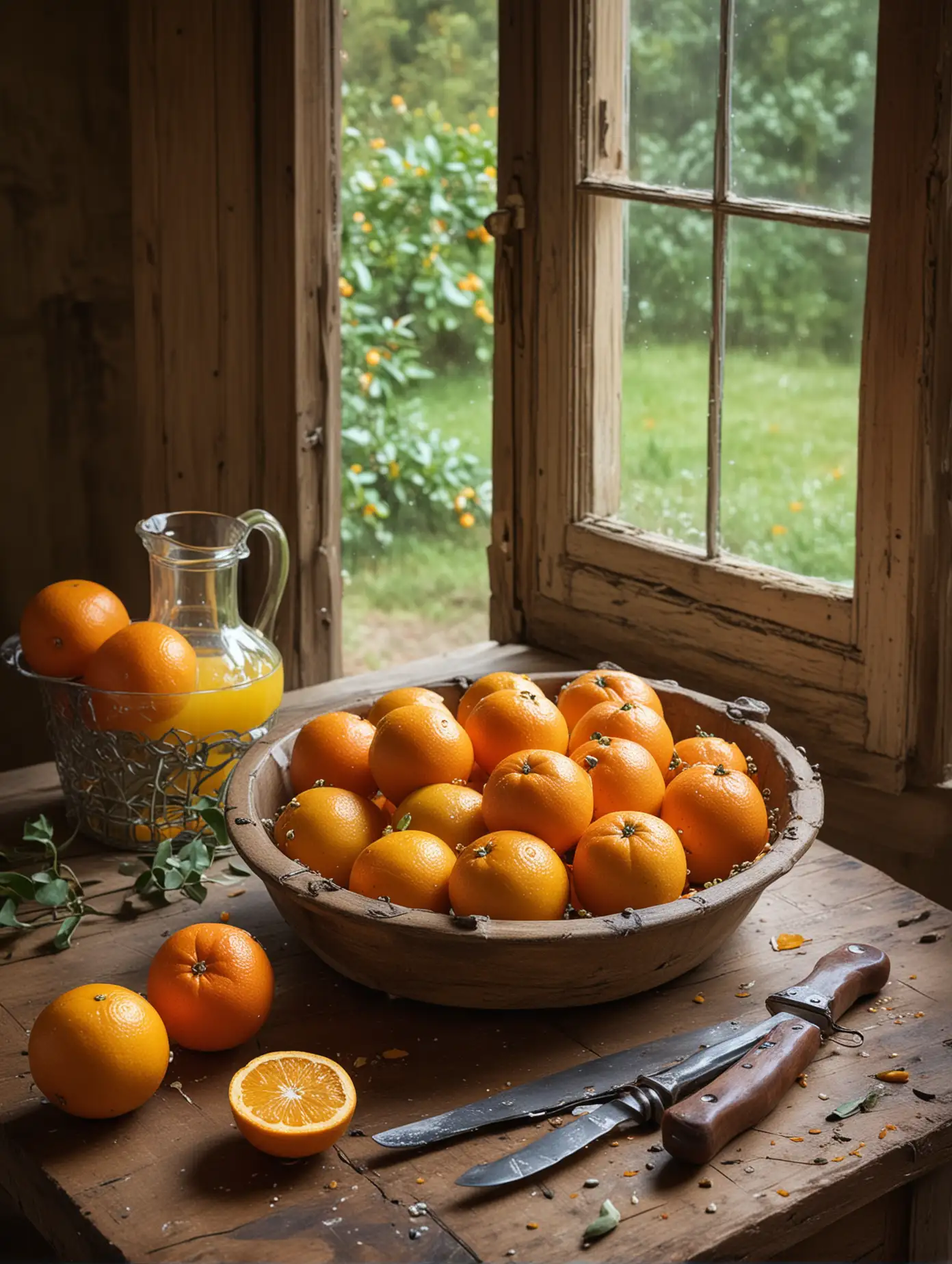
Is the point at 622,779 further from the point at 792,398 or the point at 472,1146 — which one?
the point at 792,398

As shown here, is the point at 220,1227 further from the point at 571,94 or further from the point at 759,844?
the point at 571,94

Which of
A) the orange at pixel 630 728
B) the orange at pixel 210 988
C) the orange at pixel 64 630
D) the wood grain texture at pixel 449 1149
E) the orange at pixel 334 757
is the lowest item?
the wood grain texture at pixel 449 1149

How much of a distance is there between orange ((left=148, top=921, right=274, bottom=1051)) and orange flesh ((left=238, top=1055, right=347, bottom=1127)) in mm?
68

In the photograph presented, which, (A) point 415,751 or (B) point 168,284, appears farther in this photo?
(B) point 168,284

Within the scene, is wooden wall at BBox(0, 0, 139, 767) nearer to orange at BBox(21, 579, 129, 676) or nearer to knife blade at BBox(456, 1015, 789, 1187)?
orange at BBox(21, 579, 129, 676)

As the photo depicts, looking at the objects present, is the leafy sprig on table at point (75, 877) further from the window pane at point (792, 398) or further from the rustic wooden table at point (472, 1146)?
the window pane at point (792, 398)

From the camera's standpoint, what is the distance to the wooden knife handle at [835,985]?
1.07 metres

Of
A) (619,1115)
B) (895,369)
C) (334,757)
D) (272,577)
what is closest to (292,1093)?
(619,1115)

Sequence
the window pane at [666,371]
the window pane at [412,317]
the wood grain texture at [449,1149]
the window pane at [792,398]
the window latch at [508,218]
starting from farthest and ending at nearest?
the window pane at [412,317] < the window latch at [508,218] < the window pane at [666,371] < the window pane at [792,398] < the wood grain texture at [449,1149]

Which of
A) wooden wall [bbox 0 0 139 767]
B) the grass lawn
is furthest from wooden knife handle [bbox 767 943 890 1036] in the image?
wooden wall [bbox 0 0 139 767]

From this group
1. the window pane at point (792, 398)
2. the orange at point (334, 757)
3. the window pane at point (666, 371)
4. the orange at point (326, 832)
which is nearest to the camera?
the orange at point (326, 832)

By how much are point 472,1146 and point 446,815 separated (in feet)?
0.89

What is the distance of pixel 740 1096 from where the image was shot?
95cm

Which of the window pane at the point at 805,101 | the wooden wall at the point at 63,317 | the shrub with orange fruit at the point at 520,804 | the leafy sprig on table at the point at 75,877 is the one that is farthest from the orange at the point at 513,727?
the wooden wall at the point at 63,317
